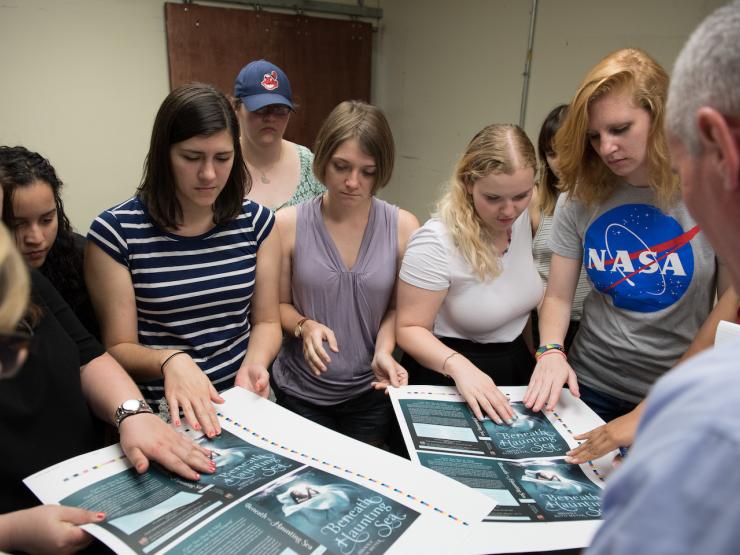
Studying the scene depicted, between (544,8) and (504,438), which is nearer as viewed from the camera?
(504,438)

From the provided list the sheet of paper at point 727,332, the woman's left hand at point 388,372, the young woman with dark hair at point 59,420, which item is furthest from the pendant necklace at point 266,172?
the sheet of paper at point 727,332

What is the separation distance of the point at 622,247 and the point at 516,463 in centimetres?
56

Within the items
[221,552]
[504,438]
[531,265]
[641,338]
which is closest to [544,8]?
[531,265]

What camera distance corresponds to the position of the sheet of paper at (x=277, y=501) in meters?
0.67

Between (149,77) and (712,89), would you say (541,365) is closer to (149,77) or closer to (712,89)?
(712,89)

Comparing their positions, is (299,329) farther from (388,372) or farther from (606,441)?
(606,441)

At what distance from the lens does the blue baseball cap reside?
6.10 feet

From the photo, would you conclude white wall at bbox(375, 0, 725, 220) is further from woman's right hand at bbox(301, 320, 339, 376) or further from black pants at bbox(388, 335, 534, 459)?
woman's right hand at bbox(301, 320, 339, 376)

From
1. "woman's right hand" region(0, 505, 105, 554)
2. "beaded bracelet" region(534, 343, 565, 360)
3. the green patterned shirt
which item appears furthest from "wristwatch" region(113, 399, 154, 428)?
the green patterned shirt

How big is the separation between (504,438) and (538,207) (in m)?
1.07

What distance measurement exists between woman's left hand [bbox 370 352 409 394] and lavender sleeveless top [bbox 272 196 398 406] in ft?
0.53

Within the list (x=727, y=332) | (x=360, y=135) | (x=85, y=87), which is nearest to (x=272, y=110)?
(x=360, y=135)

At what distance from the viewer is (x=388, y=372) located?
1.19 metres

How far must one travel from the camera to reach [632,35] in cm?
215
